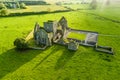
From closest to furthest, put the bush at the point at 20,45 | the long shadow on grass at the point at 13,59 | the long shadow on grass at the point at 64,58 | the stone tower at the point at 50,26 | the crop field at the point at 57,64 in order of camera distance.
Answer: the crop field at the point at 57,64 < the long shadow on grass at the point at 13,59 < the long shadow on grass at the point at 64,58 < the bush at the point at 20,45 < the stone tower at the point at 50,26

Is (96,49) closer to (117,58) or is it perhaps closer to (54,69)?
(117,58)

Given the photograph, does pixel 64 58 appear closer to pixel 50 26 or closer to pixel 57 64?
pixel 57 64

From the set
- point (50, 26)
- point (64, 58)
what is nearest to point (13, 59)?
point (64, 58)

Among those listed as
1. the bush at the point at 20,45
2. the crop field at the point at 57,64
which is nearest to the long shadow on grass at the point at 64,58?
the crop field at the point at 57,64

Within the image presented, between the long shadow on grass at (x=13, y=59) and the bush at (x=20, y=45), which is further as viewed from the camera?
the bush at (x=20, y=45)

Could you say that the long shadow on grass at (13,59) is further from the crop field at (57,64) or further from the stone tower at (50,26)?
the stone tower at (50,26)

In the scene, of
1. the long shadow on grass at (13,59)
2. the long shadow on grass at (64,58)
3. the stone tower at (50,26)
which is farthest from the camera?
the stone tower at (50,26)
